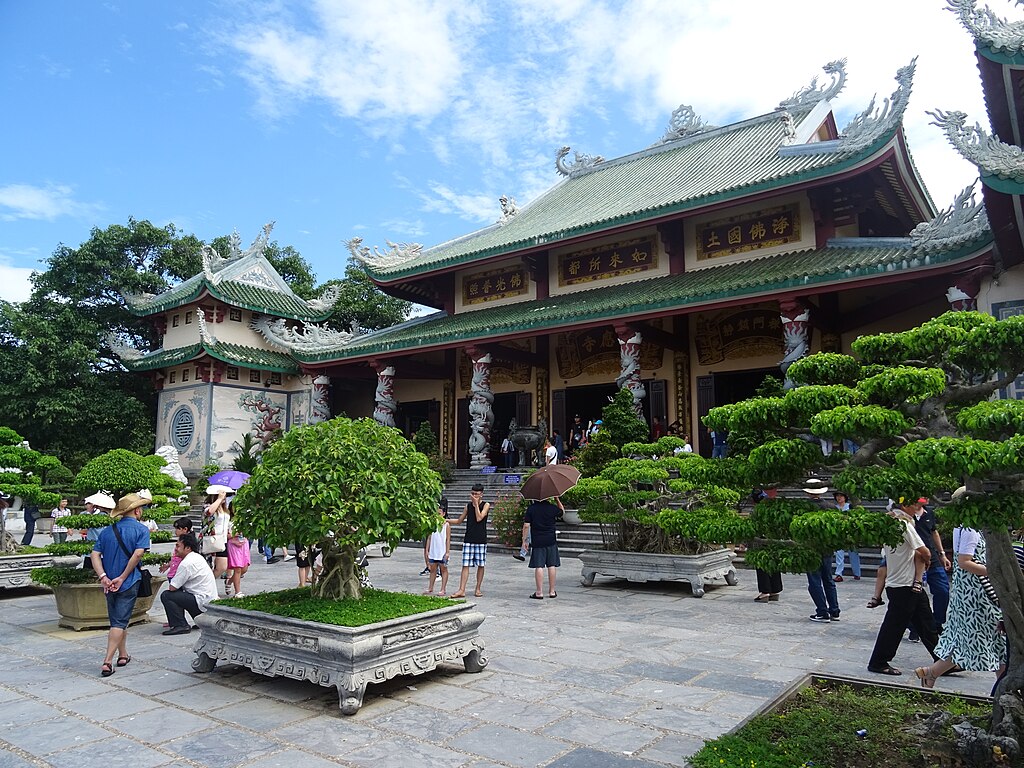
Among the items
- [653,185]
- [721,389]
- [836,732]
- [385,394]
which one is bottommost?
[836,732]

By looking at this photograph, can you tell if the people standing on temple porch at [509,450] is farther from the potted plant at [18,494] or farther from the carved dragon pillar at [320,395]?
the potted plant at [18,494]

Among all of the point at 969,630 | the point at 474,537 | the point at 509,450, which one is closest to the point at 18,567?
the point at 474,537

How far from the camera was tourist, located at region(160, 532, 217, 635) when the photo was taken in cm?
699

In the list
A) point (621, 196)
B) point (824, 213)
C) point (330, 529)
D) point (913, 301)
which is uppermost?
point (621, 196)

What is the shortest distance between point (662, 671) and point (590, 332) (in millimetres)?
14389

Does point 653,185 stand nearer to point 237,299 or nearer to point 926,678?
point 237,299

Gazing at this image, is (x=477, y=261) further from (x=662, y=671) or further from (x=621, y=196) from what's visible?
(x=662, y=671)

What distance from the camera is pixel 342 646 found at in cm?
464

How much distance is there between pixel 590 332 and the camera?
1939cm

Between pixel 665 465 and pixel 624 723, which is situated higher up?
pixel 665 465

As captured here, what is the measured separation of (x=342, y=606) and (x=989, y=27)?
9.51m

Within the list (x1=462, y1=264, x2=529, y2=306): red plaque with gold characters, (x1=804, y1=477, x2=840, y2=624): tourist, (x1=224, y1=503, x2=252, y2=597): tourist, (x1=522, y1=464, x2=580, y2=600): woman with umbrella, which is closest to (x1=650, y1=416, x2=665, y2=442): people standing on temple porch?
(x1=462, y1=264, x2=529, y2=306): red plaque with gold characters

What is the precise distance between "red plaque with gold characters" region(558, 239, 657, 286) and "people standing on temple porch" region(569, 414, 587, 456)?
3773 mm

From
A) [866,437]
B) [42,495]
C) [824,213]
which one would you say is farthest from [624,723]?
[824,213]
